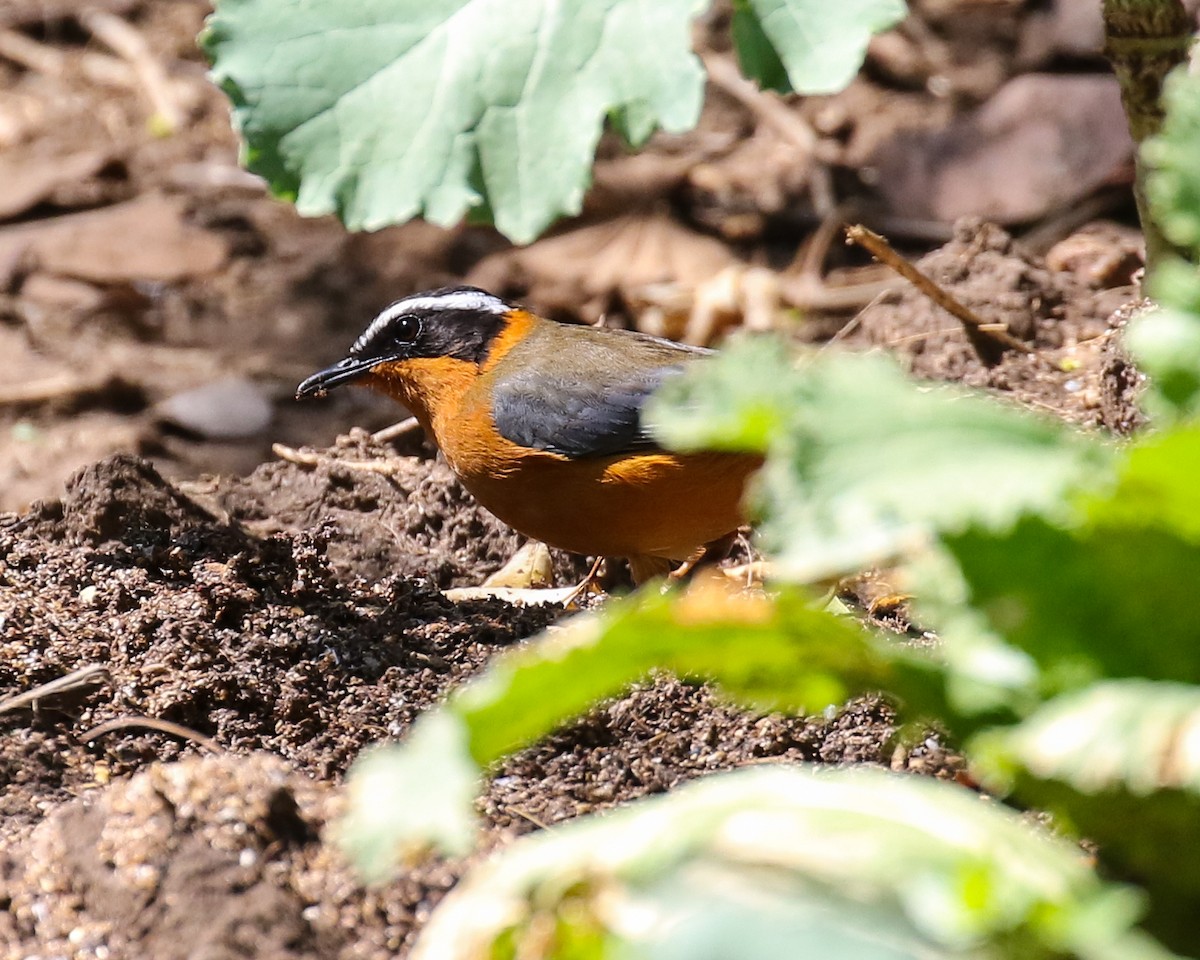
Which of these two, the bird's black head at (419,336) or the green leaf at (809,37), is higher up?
the green leaf at (809,37)

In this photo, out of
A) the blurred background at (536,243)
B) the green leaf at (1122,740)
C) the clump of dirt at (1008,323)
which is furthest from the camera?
the blurred background at (536,243)

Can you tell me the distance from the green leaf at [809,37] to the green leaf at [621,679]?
1697 mm

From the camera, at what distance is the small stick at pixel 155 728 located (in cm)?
333

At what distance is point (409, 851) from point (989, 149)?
5.69 meters

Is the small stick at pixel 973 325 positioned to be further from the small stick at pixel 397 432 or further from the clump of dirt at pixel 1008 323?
the small stick at pixel 397 432

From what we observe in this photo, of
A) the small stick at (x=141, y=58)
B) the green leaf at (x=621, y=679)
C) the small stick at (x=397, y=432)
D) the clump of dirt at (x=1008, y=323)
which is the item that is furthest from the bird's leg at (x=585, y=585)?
the small stick at (x=141, y=58)

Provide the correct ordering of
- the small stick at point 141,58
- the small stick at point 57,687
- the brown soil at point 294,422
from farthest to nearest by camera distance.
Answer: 1. the small stick at point 141,58
2. the small stick at point 57,687
3. the brown soil at point 294,422

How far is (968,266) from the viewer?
580cm

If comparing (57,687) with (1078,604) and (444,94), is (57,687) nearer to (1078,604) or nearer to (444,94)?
(444,94)

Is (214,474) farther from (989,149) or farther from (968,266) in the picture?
(989,149)

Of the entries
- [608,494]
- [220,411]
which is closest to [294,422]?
[220,411]

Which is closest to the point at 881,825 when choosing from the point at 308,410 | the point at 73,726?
the point at 73,726

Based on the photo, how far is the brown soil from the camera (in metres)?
2.64

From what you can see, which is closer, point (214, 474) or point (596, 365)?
point (596, 365)
